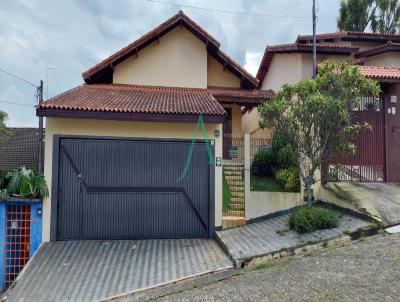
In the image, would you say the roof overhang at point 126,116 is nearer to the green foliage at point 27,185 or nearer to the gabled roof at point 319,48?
the green foliage at point 27,185

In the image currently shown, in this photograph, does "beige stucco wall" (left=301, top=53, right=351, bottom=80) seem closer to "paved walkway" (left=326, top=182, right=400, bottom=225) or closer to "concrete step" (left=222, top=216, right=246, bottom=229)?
"paved walkway" (left=326, top=182, right=400, bottom=225)

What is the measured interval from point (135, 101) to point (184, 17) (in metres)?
5.07

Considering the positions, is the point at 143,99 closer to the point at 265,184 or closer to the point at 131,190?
the point at 131,190

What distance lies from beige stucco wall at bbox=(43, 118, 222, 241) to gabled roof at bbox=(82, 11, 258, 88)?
465cm

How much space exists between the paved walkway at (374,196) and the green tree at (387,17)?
67.4ft

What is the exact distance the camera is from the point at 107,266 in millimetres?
6848

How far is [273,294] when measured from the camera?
4.93 m

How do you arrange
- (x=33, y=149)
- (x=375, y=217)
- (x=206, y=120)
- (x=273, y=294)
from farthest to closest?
(x=33, y=149) → (x=206, y=120) → (x=375, y=217) → (x=273, y=294)

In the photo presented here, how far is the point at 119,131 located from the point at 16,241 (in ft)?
12.2

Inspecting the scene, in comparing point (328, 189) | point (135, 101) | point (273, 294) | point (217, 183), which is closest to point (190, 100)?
point (135, 101)

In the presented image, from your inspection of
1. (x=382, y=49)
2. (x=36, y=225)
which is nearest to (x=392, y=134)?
(x=382, y=49)

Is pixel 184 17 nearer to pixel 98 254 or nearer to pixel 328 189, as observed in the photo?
pixel 328 189

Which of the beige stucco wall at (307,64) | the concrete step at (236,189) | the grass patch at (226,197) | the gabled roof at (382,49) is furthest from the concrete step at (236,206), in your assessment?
the gabled roof at (382,49)

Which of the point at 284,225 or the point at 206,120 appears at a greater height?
the point at 206,120
